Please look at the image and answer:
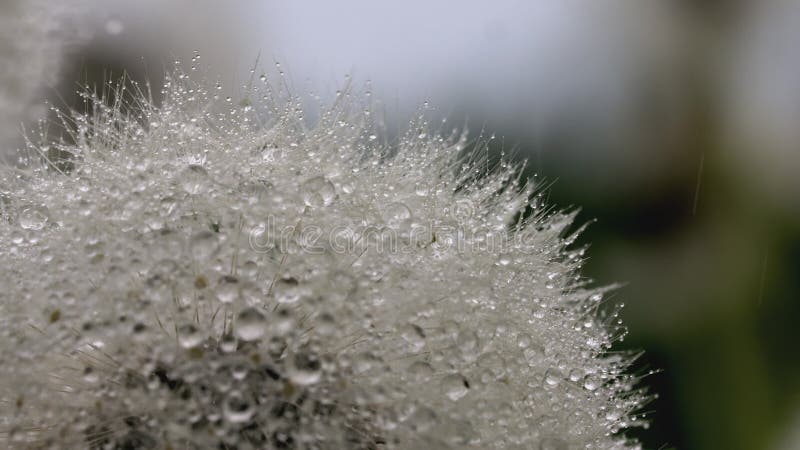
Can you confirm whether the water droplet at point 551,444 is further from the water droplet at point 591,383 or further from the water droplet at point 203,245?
the water droplet at point 203,245

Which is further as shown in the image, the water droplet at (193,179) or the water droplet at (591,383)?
the water droplet at (591,383)

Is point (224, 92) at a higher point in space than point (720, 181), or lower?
higher

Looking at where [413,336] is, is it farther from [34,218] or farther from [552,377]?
[34,218]

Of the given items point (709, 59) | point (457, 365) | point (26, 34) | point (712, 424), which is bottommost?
point (712, 424)

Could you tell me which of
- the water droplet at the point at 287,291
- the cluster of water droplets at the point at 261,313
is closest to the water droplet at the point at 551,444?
the cluster of water droplets at the point at 261,313

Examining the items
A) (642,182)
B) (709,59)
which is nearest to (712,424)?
(642,182)

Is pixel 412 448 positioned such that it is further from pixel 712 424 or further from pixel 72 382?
pixel 712 424

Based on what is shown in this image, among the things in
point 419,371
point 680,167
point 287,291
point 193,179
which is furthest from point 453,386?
point 680,167
